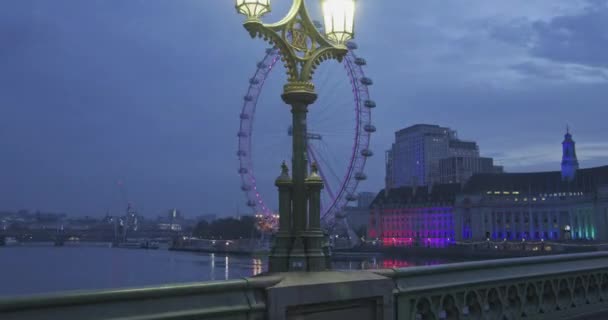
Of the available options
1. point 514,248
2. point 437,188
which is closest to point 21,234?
point 437,188

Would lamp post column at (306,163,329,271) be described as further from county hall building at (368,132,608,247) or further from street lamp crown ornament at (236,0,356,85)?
county hall building at (368,132,608,247)

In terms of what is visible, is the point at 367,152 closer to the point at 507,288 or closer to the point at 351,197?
the point at 351,197

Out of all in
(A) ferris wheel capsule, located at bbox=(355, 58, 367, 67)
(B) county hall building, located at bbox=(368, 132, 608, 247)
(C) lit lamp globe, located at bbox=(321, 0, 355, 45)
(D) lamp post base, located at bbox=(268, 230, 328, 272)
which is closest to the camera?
(D) lamp post base, located at bbox=(268, 230, 328, 272)

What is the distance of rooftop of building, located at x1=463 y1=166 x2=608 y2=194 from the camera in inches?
5561

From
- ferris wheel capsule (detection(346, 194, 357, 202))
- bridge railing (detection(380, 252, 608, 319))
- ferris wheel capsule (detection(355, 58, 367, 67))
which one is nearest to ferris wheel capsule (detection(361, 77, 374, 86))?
ferris wheel capsule (detection(355, 58, 367, 67))

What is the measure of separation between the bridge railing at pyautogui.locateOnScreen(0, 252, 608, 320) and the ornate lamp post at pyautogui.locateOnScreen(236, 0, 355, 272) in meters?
0.81

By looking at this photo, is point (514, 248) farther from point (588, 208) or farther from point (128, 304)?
point (128, 304)

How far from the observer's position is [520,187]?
15488cm

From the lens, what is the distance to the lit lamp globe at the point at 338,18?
31.5ft

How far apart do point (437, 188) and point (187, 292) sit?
16688 centimetres

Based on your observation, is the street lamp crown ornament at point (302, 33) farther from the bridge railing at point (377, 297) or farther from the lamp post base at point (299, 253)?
the bridge railing at point (377, 297)

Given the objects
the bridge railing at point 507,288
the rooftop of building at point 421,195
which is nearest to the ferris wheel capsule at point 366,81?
the bridge railing at point 507,288

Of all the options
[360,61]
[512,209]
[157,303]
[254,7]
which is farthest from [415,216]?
[157,303]

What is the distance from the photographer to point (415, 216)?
168000mm
